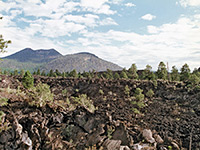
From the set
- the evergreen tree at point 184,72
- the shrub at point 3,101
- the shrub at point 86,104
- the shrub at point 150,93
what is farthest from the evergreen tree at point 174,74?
the shrub at point 3,101

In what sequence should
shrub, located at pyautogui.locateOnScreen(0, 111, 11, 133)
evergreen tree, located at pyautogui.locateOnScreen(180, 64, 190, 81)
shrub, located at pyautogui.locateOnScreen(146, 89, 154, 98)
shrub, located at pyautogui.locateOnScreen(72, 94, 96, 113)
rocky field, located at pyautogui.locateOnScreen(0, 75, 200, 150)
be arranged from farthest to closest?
evergreen tree, located at pyautogui.locateOnScreen(180, 64, 190, 81), shrub, located at pyautogui.locateOnScreen(146, 89, 154, 98), shrub, located at pyautogui.locateOnScreen(72, 94, 96, 113), rocky field, located at pyautogui.locateOnScreen(0, 75, 200, 150), shrub, located at pyautogui.locateOnScreen(0, 111, 11, 133)

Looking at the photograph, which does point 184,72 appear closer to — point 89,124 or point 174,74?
point 174,74

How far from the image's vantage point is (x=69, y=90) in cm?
3334

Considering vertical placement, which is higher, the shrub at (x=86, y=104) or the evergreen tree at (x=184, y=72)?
the evergreen tree at (x=184, y=72)

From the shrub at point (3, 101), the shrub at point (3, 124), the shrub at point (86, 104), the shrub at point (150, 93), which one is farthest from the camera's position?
the shrub at point (150, 93)

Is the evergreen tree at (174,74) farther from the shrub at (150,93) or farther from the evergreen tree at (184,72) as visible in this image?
the shrub at (150,93)

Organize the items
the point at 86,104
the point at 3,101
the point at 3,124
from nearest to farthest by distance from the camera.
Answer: the point at 3,124, the point at 3,101, the point at 86,104

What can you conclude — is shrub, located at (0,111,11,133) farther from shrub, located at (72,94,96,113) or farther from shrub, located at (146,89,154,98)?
shrub, located at (146,89,154,98)

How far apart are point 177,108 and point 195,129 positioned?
4.16 metres

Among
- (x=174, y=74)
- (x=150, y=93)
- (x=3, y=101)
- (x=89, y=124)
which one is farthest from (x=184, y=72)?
(x=3, y=101)

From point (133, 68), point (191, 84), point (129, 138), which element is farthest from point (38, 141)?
point (133, 68)

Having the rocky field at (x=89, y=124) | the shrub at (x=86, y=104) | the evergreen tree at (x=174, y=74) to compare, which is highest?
the evergreen tree at (x=174, y=74)

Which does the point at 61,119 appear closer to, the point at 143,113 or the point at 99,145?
the point at 99,145

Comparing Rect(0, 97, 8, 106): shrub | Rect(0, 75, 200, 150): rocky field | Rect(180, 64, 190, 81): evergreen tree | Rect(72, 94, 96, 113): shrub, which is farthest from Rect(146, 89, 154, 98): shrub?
Rect(0, 97, 8, 106): shrub
